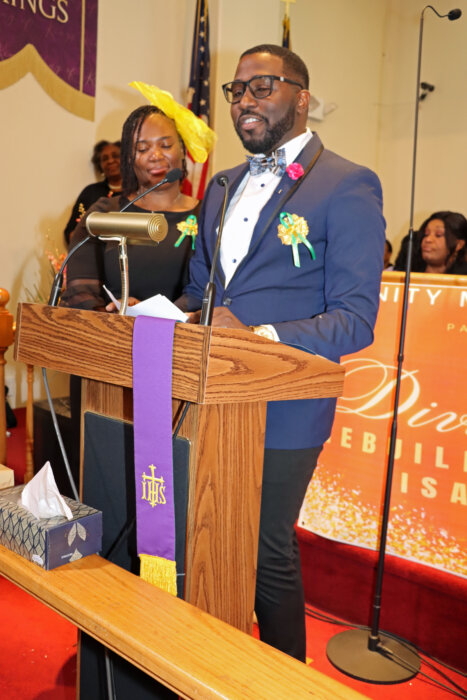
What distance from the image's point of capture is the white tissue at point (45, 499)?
1.28 m

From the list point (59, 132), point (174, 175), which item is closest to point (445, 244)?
point (59, 132)

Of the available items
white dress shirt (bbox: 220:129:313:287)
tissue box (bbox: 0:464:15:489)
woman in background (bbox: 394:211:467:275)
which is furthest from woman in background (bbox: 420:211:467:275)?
tissue box (bbox: 0:464:15:489)

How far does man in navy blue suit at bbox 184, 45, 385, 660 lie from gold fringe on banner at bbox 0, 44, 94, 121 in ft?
11.6

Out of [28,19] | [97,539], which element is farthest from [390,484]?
[28,19]

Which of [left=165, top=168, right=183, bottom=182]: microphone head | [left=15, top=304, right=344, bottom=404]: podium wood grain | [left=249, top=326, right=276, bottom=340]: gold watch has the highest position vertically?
[left=165, top=168, right=183, bottom=182]: microphone head

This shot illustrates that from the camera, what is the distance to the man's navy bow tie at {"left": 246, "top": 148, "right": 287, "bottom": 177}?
1.54 meters

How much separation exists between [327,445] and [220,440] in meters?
1.33

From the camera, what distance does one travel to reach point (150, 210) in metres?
2.26

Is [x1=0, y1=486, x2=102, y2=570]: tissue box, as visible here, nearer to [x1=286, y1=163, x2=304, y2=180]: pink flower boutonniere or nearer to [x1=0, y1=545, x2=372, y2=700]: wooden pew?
[x1=0, y1=545, x2=372, y2=700]: wooden pew

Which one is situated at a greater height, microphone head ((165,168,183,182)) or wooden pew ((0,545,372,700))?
microphone head ((165,168,183,182))

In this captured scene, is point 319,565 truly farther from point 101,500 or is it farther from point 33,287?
point 33,287

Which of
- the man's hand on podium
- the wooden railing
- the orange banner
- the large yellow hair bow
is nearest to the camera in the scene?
the man's hand on podium

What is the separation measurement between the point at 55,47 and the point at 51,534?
4.43 metres

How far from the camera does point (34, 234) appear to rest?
4801 mm
